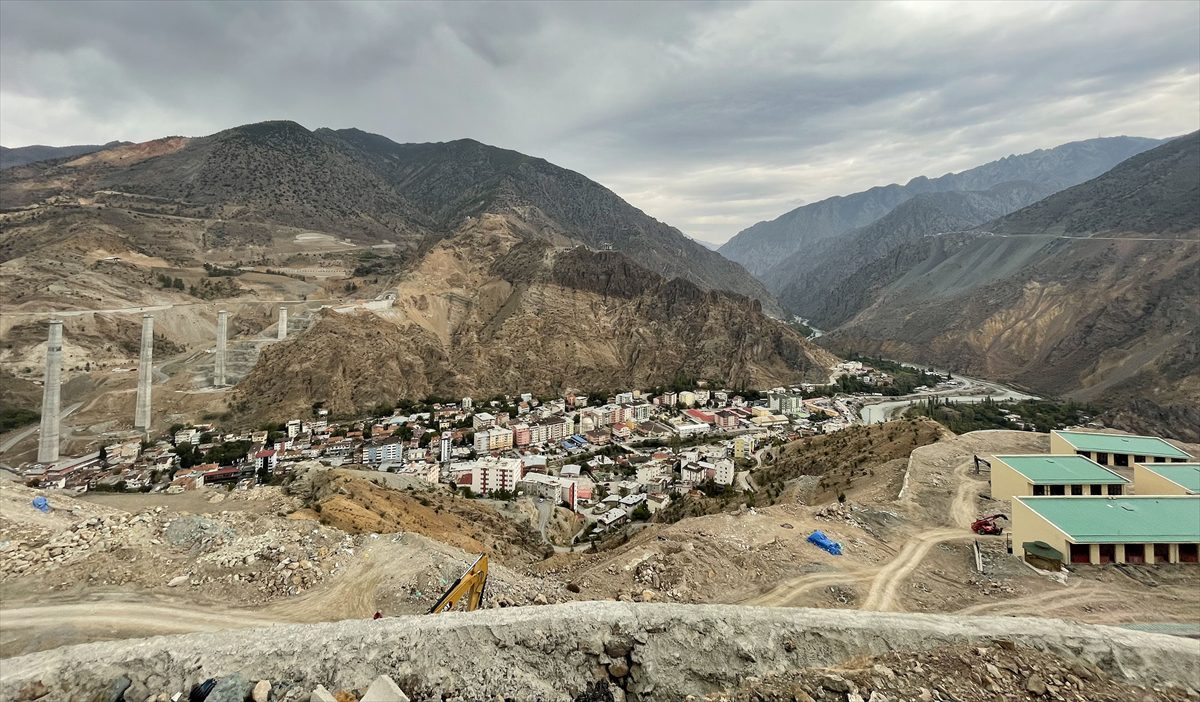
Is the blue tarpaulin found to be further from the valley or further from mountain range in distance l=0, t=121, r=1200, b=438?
mountain range in distance l=0, t=121, r=1200, b=438

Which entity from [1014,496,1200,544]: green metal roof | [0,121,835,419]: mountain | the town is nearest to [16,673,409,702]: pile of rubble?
[1014,496,1200,544]: green metal roof

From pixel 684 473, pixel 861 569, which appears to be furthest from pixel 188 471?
pixel 861 569

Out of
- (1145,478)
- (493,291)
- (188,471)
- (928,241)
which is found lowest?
(188,471)

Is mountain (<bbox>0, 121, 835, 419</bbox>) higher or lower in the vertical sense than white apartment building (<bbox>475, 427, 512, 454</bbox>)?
higher

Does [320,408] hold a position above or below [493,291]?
below

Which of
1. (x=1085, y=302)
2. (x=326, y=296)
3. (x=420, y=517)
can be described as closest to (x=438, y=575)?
(x=420, y=517)

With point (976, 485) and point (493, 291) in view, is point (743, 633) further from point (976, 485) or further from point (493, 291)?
point (493, 291)

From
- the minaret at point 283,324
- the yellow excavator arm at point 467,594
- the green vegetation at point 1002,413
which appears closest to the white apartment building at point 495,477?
the yellow excavator arm at point 467,594
